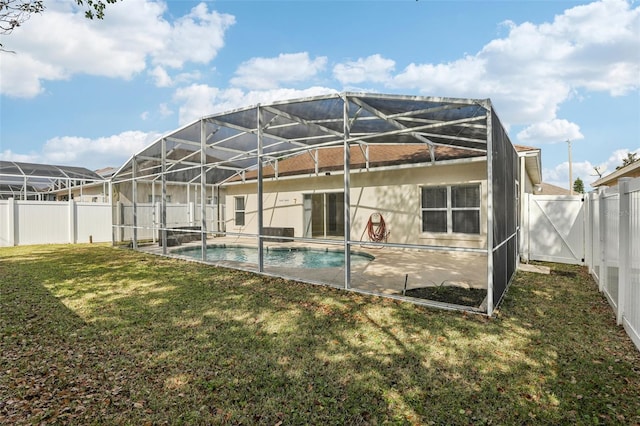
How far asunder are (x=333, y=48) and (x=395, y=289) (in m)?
10.5

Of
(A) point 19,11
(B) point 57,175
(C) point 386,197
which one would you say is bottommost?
(C) point 386,197

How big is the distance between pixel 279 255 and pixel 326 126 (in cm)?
568

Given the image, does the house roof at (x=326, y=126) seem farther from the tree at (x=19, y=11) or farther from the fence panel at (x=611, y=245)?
the tree at (x=19, y=11)

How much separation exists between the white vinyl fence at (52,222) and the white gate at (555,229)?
1746 cm

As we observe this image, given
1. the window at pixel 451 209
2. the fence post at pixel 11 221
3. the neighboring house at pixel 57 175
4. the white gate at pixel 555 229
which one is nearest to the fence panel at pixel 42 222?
the fence post at pixel 11 221

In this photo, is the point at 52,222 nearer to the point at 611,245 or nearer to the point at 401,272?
the point at 401,272

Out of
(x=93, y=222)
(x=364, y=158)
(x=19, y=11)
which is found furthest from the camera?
(x=93, y=222)

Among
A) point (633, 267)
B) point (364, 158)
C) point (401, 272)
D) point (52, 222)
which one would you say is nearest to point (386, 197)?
point (364, 158)

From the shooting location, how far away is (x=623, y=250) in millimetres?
3947

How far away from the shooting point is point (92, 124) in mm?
22203

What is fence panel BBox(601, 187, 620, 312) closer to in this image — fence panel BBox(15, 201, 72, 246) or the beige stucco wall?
the beige stucco wall

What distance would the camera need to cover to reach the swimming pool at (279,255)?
419 inches

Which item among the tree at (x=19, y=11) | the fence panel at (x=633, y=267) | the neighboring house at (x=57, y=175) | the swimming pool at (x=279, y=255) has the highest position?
the tree at (x=19, y=11)

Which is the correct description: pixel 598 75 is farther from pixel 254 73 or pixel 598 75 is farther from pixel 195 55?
pixel 195 55
